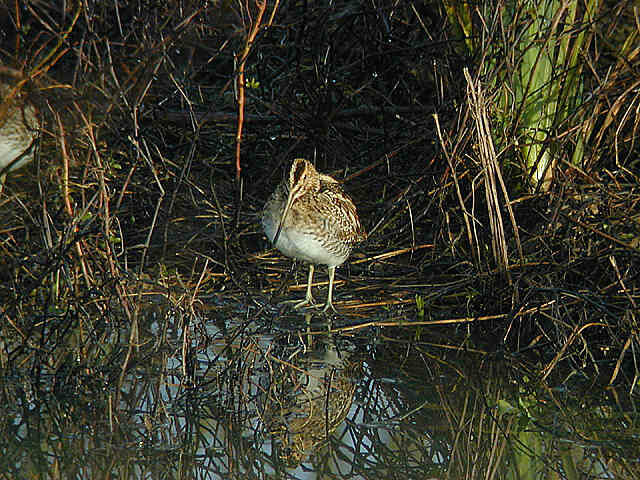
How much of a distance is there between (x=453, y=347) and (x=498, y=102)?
165cm

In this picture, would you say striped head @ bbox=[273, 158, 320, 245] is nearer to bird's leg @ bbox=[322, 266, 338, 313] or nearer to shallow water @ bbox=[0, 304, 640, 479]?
bird's leg @ bbox=[322, 266, 338, 313]

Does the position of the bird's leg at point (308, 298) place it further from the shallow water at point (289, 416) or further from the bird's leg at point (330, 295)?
the shallow water at point (289, 416)

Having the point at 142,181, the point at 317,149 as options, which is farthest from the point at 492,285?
the point at 142,181

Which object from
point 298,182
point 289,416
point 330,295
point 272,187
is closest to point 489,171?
point 298,182

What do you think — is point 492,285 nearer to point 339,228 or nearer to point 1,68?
point 339,228

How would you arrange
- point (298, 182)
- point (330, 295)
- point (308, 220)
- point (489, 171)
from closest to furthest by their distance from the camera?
1. point (489, 171)
2. point (298, 182)
3. point (308, 220)
4. point (330, 295)

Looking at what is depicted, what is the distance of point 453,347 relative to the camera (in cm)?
498

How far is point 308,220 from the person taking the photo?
5.38 meters

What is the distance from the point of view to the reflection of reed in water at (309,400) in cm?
388

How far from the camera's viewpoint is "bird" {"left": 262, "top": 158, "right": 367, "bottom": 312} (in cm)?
532

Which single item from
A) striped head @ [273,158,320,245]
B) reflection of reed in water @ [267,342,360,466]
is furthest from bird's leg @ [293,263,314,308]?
reflection of reed in water @ [267,342,360,466]

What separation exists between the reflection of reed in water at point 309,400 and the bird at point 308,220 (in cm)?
75

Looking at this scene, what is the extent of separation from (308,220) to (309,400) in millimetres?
1501

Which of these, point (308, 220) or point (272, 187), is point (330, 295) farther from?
point (272, 187)
